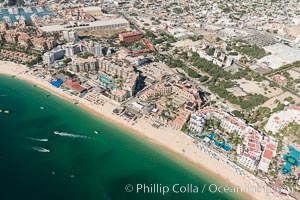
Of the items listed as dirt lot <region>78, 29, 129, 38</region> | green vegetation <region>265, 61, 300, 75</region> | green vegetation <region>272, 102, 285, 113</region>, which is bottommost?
green vegetation <region>272, 102, 285, 113</region>

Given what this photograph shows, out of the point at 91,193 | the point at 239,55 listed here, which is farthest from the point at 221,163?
the point at 239,55

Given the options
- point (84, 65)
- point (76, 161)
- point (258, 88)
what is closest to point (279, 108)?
point (258, 88)

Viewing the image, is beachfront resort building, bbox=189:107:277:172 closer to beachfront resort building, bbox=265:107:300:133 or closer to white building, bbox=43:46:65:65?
beachfront resort building, bbox=265:107:300:133

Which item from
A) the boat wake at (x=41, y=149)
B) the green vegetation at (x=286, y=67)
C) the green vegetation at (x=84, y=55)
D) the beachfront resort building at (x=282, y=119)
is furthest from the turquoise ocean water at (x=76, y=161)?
the green vegetation at (x=286, y=67)

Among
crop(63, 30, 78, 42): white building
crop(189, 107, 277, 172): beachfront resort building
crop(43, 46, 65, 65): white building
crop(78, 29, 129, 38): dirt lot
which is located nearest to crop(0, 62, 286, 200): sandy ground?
crop(189, 107, 277, 172): beachfront resort building

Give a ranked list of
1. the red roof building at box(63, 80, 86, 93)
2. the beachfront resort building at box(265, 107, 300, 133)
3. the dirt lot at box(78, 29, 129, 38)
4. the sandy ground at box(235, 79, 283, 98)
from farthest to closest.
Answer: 1. the dirt lot at box(78, 29, 129, 38)
2. the sandy ground at box(235, 79, 283, 98)
3. the red roof building at box(63, 80, 86, 93)
4. the beachfront resort building at box(265, 107, 300, 133)

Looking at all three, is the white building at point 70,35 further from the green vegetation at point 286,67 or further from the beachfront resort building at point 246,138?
the green vegetation at point 286,67

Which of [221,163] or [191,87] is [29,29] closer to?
[191,87]

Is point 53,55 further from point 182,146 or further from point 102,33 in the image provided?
point 182,146
